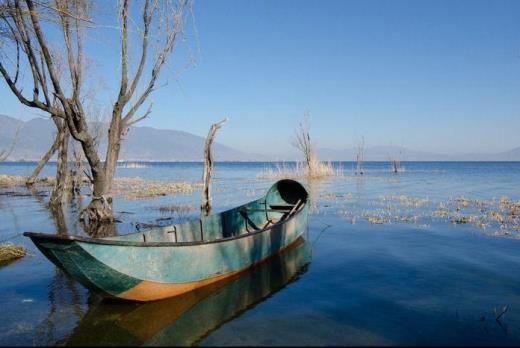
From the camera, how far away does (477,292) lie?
754cm

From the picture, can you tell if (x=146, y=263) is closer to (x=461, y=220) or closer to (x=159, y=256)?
(x=159, y=256)

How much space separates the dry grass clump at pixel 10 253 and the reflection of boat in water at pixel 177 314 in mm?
4422

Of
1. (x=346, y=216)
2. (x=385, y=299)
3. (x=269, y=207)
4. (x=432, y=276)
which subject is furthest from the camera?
(x=346, y=216)

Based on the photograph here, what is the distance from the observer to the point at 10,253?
33.1 feet

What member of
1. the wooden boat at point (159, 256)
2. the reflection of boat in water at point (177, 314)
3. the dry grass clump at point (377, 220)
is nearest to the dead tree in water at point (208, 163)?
the dry grass clump at point (377, 220)

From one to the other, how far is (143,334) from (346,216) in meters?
11.9

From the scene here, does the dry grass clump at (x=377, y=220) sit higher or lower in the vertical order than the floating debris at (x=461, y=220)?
lower

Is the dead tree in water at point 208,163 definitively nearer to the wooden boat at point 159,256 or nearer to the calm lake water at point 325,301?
the calm lake water at point 325,301

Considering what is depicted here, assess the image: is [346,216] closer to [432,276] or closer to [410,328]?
[432,276]

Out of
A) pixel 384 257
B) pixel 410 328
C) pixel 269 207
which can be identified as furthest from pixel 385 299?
pixel 269 207

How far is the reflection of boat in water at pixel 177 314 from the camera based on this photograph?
5.78m

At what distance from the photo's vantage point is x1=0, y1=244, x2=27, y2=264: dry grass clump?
32.5 ft

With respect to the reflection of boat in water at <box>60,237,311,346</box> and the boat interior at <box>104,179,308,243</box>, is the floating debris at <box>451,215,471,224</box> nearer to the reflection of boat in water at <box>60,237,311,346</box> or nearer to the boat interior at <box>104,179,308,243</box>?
the boat interior at <box>104,179,308,243</box>

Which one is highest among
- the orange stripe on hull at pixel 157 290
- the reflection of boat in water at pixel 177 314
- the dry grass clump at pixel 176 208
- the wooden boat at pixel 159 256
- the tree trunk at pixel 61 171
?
the tree trunk at pixel 61 171
